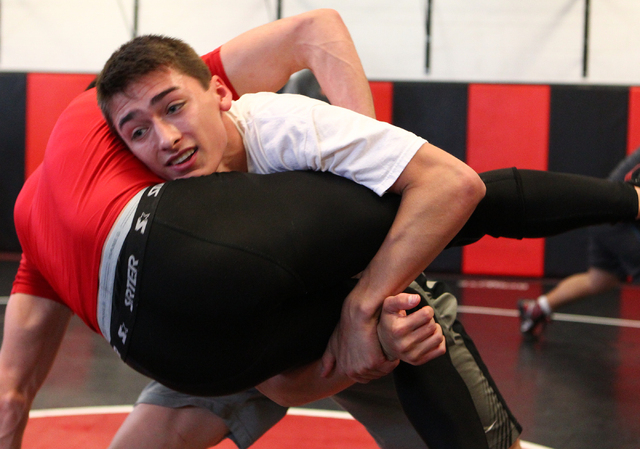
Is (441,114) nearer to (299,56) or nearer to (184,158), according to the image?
(299,56)

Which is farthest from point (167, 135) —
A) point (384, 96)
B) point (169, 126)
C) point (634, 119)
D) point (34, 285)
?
point (634, 119)

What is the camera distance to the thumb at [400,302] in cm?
107

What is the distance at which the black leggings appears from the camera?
98 centimetres

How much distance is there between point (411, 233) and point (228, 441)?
1468 mm

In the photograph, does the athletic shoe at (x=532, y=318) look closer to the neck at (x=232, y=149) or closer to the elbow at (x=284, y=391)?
the elbow at (x=284, y=391)

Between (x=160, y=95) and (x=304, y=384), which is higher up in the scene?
(x=160, y=95)

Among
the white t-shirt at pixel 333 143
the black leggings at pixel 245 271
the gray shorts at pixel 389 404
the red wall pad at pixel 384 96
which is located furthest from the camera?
the red wall pad at pixel 384 96

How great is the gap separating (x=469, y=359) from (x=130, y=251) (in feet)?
2.45

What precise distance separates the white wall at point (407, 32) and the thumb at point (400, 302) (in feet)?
15.6

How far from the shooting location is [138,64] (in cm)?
118

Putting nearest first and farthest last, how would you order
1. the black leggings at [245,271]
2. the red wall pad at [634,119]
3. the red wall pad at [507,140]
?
the black leggings at [245,271]
the red wall pad at [634,119]
the red wall pad at [507,140]

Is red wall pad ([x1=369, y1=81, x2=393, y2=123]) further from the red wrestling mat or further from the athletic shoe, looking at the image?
the red wrestling mat

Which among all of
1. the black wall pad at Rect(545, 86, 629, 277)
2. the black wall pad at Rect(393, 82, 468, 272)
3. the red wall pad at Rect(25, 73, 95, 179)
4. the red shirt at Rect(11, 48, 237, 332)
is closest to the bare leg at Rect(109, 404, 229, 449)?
the red shirt at Rect(11, 48, 237, 332)

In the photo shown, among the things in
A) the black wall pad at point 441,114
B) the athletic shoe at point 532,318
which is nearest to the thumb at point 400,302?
the athletic shoe at point 532,318
